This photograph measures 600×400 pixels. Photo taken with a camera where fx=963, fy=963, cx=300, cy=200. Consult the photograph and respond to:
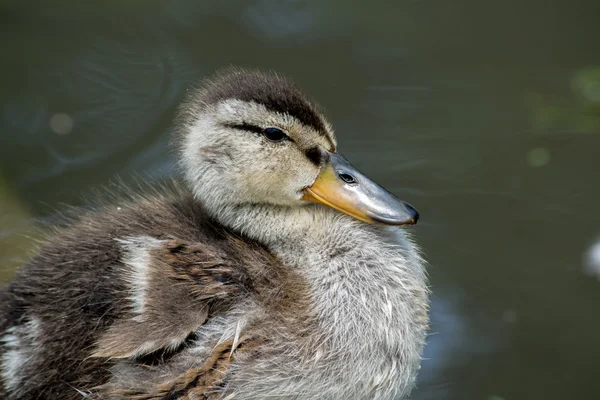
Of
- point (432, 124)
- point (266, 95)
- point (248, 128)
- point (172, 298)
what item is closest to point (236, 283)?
point (172, 298)

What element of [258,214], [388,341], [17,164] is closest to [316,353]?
[388,341]

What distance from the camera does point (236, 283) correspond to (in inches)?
127

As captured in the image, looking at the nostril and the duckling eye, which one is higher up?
the nostril

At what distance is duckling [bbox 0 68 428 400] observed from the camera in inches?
124

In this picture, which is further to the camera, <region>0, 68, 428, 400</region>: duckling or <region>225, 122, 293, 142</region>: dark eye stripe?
<region>225, 122, 293, 142</region>: dark eye stripe

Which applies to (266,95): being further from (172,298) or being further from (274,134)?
(172,298)

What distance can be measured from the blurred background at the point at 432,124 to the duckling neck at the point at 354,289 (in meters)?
0.65

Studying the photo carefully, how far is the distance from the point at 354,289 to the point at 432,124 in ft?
6.76

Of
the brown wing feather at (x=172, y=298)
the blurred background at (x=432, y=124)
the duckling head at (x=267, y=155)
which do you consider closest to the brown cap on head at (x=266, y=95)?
the duckling head at (x=267, y=155)

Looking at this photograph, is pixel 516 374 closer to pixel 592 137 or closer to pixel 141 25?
pixel 592 137

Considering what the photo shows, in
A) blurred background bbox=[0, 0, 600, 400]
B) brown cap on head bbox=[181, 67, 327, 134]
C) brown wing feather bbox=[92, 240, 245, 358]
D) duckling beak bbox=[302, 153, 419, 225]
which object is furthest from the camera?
blurred background bbox=[0, 0, 600, 400]

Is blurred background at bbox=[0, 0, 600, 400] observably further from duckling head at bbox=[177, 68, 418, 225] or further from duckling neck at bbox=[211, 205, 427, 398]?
duckling head at bbox=[177, 68, 418, 225]

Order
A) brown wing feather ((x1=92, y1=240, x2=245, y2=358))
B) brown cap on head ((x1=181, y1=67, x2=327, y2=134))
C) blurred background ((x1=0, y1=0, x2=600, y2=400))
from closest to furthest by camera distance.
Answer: brown wing feather ((x1=92, y1=240, x2=245, y2=358)) → brown cap on head ((x1=181, y1=67, x2=327, y2=134)) → blurred background ((x1=0, y1=0, x2=600, y2=400))

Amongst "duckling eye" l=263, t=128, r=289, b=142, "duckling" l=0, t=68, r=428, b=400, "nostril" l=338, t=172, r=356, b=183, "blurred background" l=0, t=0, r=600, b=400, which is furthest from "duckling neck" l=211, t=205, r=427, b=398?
"blurred background" l=0, t=0, r=600, b=400
